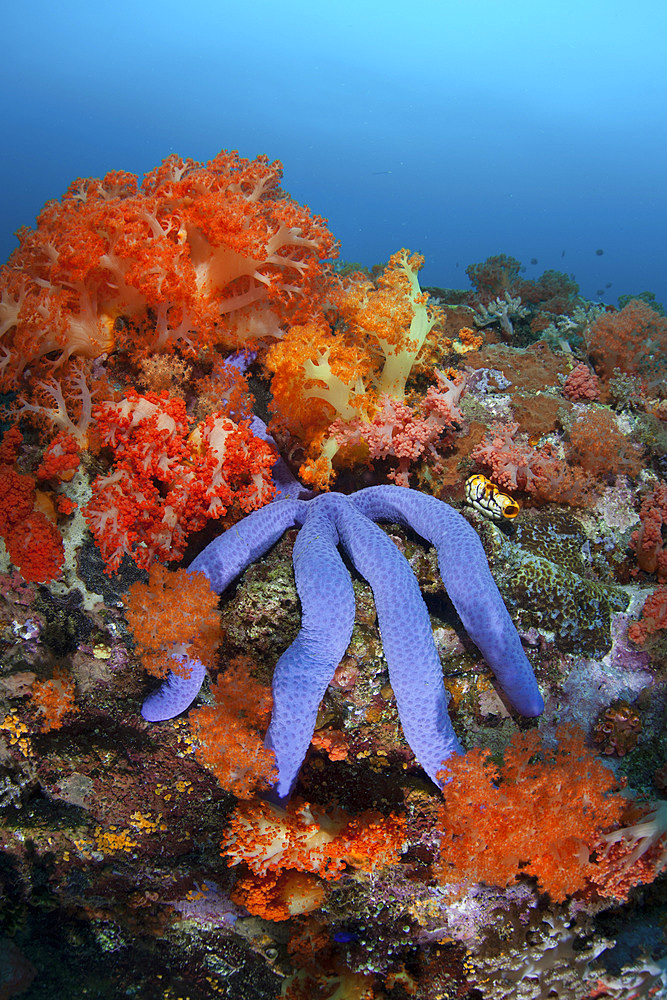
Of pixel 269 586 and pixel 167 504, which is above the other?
pixel 167 504

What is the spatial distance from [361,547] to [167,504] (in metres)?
1.51

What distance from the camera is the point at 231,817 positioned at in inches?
134

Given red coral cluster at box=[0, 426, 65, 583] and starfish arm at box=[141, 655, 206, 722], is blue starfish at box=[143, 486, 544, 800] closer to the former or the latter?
starfish arm at box=[141, 655, 206, 722]

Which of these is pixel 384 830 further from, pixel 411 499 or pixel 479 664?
pixel 411 499

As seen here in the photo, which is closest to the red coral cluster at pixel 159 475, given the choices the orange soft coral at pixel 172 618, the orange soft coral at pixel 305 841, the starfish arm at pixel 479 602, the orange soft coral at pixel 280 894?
the orange soft coral at pixel 172 618

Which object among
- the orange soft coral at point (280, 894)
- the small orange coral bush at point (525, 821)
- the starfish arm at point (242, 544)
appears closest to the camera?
the small orange coral bush at point (525, 821)

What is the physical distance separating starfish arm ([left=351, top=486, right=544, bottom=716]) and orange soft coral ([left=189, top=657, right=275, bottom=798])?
147cm

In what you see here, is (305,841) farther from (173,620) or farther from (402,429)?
(402,429)

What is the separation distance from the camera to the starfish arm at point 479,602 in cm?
324

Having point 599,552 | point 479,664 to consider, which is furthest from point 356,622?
point 599,552

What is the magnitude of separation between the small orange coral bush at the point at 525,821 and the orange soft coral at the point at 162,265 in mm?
Answer: 3925

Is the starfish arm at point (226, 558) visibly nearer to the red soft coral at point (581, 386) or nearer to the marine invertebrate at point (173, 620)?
the marine invertebrate at point (173, 620)

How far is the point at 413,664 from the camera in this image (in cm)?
307

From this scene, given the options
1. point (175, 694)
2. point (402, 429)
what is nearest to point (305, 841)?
point (175, 694)
